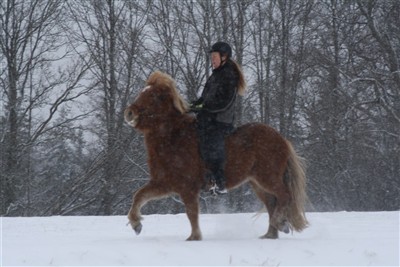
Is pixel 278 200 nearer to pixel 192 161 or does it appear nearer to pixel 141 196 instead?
pixel 192 161

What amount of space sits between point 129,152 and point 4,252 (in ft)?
68.8

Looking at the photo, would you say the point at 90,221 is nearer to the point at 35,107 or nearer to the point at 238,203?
the point at 238,203

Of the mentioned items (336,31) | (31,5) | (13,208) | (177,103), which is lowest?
(13,208)

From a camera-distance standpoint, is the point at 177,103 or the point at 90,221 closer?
the point at 177,103

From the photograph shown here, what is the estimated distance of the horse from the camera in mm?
6965

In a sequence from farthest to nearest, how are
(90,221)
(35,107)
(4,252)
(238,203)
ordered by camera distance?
(35,107)
(238,203)
(90,221)
(4,252)

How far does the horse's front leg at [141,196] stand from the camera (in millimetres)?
6863

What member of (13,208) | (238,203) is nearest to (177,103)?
(238,203)

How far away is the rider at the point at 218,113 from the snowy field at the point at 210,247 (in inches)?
34.9

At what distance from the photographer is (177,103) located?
7.15m

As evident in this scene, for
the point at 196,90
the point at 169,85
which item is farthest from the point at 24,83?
the point at 169,85

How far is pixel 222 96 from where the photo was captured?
7.10 m

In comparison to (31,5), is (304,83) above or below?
below

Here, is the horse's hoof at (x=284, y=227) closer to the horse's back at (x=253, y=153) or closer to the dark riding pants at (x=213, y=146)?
the horse's back at (x=253, y=153)
